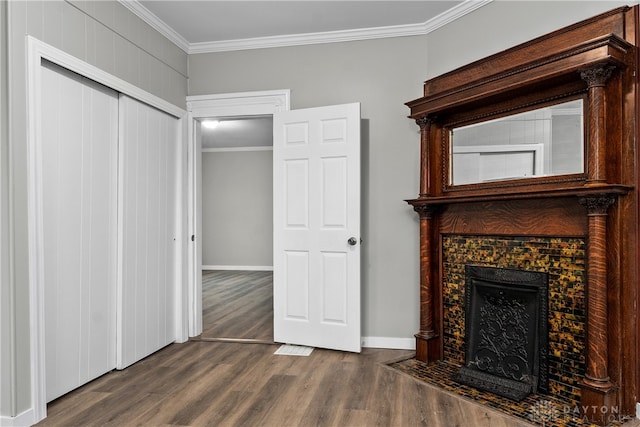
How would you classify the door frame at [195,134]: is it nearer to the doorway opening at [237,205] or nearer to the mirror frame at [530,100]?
the mirror frame at [530,100]

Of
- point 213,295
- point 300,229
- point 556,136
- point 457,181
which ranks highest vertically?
point 556,136

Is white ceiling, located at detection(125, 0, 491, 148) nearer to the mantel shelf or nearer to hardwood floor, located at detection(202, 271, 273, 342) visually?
the mantel shelf

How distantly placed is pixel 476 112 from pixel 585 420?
1.96m

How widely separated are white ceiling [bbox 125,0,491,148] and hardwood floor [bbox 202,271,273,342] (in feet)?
8.55

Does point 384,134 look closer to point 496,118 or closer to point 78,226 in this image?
point 496,118

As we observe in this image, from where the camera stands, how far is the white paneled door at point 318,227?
138 inches

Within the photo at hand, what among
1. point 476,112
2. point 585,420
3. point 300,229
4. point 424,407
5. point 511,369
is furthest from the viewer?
point 300,229

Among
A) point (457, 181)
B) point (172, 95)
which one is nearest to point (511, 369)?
point (457, 181)

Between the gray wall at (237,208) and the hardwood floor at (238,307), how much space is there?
87cm

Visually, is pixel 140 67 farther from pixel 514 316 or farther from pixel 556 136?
pixel 514 316

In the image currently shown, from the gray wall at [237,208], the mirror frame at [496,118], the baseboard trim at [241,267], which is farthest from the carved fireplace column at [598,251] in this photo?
the baseboard trim at [241,267]

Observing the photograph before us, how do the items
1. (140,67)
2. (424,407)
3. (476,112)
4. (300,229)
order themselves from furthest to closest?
(300,229), (140,67), (476,112), (424,407)

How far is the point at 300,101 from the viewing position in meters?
3.83

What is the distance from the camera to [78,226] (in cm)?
273
